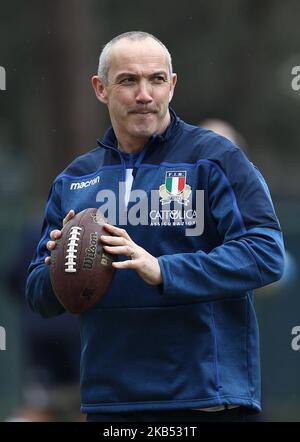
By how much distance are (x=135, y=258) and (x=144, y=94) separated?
0.77m

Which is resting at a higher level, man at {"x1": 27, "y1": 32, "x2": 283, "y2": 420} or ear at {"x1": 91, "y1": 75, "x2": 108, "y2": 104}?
ear at {"x1": 91, "y1": 75, "x2": 108, "y2": 104}

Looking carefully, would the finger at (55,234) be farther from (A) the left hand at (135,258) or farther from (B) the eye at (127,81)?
(B) the eye at (127,81)

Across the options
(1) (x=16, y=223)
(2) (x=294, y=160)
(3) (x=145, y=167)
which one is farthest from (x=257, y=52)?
(3) (x=145, y=167)

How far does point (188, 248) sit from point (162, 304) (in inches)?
10.1

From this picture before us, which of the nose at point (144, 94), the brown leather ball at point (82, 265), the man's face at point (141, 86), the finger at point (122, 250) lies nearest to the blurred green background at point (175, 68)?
the man's face at point (141, 86)

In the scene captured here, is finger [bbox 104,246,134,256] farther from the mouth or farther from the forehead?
the forehead

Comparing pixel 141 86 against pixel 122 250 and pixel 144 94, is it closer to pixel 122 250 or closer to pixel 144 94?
pixel 144 94

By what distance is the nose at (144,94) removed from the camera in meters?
5.30

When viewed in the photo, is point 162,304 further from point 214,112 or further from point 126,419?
point 214,112

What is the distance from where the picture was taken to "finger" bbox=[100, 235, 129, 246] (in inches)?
196

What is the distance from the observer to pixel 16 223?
11.4m

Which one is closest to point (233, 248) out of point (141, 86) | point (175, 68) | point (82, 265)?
point (82, 265)

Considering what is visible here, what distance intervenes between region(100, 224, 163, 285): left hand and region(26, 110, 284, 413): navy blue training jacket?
0.31ft

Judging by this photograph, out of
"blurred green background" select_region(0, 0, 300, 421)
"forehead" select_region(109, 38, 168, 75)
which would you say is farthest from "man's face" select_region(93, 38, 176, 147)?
"blurred green background" select_region(0, 0, 300, 421)
